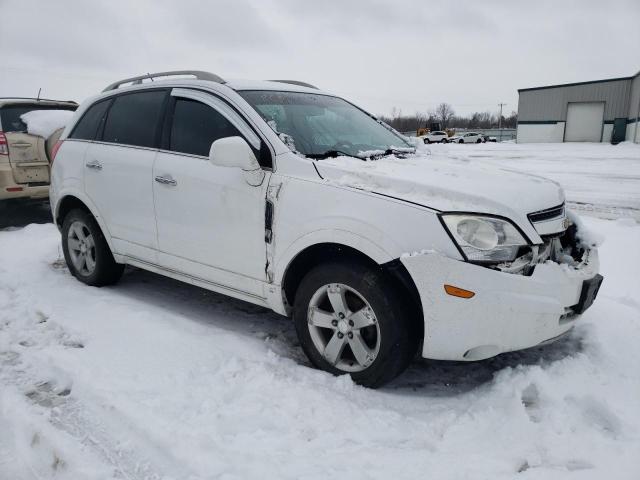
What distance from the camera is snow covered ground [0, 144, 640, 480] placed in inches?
86.4

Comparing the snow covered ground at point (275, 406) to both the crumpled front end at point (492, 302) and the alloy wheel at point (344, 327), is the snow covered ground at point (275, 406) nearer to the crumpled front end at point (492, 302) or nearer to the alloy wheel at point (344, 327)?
the alloy wheel at point (344, 327)

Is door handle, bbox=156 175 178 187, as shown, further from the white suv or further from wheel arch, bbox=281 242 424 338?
wheel arch, bbox=281 242 424 338

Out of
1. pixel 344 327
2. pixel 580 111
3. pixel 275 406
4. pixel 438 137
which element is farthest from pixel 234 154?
pixel 438 137

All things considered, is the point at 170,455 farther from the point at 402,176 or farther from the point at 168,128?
the point at 168,128

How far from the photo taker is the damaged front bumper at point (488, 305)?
8.03ft

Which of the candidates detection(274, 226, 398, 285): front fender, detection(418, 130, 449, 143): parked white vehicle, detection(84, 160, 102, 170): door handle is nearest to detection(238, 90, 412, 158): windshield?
detection(274, 226, 398, 285): front fender

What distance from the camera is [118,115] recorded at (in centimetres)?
427

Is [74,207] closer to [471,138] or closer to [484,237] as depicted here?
[484,237]

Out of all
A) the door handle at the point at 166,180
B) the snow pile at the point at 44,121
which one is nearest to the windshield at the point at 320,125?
the door handle at the point at 166,180

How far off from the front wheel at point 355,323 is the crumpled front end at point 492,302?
17 centimetres

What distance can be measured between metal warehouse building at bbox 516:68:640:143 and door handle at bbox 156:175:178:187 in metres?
37.7

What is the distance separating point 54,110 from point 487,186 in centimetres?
722

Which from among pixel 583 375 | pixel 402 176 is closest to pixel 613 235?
pixel 583 375

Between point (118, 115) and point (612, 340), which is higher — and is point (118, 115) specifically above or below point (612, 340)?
above
